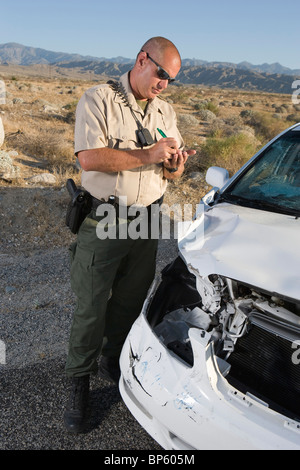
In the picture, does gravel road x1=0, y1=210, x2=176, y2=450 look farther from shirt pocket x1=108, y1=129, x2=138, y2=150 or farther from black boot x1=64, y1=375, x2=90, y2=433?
shirt pocket x1=108, y1=129, x2=138, y2=150

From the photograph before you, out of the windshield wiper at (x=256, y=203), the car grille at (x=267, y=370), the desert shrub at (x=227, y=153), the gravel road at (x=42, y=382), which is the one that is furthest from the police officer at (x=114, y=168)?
the desert shrub at (x=227, y=153)

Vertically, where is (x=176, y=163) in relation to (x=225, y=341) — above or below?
above

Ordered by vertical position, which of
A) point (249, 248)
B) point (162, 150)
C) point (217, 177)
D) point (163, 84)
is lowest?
point (249, 248)

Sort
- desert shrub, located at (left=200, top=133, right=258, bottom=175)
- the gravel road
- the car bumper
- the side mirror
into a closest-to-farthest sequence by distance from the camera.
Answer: the car bumper
the gravel road
the side mirror
desert shrub, located at (left=200, top=133, right=258, bottom=175)

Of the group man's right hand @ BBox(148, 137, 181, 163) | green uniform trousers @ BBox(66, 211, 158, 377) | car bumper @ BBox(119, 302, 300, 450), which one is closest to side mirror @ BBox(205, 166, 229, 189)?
green uniform trousers @ BBox(66, 211, 158, 377)

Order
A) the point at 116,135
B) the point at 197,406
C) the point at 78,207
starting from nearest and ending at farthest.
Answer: the point at 197,406 → the point at 116,135 → the point at 78,207

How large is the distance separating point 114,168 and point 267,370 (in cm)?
133

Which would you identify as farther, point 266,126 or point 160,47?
point 266,126

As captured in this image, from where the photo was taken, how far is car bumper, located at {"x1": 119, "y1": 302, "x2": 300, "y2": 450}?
64.8 inches

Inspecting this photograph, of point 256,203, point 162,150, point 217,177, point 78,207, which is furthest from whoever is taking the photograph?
point 217,177

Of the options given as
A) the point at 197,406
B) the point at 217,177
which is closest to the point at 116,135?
the point at 217,177

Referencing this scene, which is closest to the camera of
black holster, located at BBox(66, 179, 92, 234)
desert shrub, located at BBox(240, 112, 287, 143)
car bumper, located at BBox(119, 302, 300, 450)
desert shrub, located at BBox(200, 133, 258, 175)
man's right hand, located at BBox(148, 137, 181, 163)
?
car bumper, located at BBox(119, 302, 300, 450)

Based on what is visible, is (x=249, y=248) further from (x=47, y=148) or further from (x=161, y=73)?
(x=47, y=148)

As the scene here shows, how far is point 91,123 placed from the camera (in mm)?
2283
